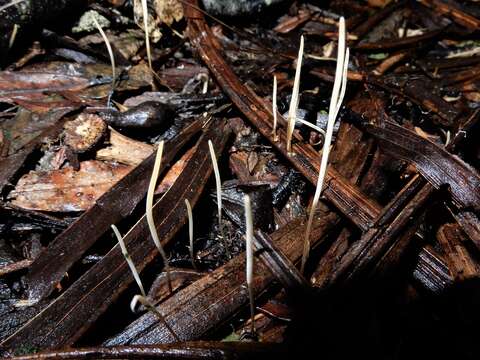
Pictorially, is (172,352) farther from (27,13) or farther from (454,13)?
(454,13)

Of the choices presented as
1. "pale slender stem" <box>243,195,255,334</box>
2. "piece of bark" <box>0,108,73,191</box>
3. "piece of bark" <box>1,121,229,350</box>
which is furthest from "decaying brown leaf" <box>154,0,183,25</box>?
"pale slender stem" <box>243,195,255,334</box>

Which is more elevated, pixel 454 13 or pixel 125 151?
pixel 454 13

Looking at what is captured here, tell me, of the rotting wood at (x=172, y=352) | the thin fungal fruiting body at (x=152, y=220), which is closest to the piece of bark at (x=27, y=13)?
the thin fungal fruiting body at (x=152, y=220)

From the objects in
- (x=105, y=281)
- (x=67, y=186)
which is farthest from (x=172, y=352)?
(x=67, y=186)

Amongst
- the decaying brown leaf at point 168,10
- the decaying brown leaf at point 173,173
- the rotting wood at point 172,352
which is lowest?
the rotting wood at point 172,352

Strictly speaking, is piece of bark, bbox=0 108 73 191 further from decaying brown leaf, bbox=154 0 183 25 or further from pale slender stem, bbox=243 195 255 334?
pale slender stem, bbox=243 195 255 334

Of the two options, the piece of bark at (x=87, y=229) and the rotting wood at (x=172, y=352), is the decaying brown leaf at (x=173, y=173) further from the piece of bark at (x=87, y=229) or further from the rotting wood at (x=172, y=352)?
the rotting wood at (x=172, y=352)

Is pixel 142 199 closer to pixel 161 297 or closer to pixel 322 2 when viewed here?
pixel 161 297

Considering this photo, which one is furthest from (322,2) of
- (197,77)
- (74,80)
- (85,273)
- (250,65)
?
(85,273)
